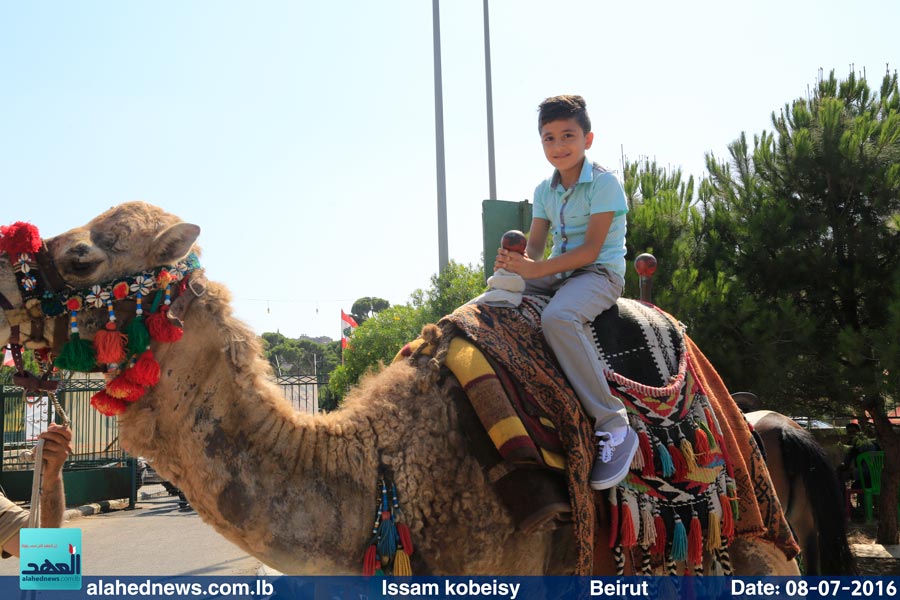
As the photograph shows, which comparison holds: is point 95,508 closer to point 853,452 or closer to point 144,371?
point 853,452

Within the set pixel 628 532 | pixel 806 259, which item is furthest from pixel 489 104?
pixel 628 532

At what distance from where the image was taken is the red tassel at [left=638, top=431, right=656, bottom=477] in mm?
3641

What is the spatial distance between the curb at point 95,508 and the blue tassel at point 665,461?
1459 cm

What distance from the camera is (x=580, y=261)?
12.3ft

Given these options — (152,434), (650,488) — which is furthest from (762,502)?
(152,434)

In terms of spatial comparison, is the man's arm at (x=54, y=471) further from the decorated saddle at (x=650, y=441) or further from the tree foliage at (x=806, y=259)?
the tree foliage at (x=806, y=259)

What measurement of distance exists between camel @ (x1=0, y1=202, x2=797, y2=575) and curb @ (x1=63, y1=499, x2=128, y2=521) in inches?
555

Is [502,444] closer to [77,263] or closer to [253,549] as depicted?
[253,549]

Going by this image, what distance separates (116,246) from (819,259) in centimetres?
926

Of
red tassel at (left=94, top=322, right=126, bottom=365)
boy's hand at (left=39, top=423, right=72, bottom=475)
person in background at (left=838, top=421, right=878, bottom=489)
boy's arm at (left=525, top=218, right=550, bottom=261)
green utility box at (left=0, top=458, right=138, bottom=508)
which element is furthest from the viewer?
green utility box at (left=0, top=458, right=138, bottom=508)

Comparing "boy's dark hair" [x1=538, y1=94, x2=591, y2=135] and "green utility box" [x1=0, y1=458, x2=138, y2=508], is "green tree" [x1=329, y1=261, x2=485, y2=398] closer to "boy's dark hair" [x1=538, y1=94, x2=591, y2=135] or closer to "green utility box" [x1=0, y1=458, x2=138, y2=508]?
"green utility box" [x1=0, y1=458, x2=138, y2=508]

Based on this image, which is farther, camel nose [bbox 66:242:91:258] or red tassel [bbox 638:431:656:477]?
red tassel [bbox 638:431:656:477]

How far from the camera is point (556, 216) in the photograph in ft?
13.6

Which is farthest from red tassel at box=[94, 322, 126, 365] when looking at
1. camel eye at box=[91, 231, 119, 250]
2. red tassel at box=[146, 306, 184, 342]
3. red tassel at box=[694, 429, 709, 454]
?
red tassel at box=[694, 429, 709, 454]
